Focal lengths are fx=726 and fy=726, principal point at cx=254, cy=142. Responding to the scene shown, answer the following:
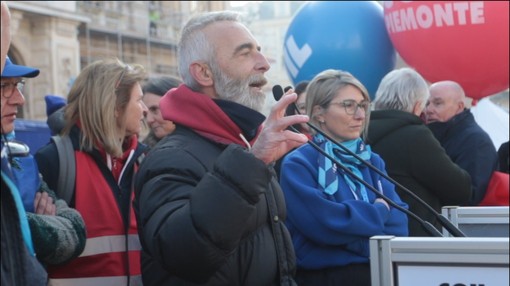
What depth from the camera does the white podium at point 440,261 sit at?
160 centimetres

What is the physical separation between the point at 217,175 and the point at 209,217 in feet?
0.37

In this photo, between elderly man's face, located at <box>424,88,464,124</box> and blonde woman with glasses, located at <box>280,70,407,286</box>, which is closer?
blonde woman with glasses, located at <box>280,70,407,286</box>

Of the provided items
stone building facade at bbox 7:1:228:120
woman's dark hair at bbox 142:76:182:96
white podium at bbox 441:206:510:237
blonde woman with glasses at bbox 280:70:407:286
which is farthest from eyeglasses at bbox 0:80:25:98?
stone building facade at bbox 7:1:228:120

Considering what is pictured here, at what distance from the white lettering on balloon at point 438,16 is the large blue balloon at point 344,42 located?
1.31 ft

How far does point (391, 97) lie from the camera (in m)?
3.79

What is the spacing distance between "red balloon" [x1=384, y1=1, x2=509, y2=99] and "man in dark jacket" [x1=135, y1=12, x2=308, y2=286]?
3.84m

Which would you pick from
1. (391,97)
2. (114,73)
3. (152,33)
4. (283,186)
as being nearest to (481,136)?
(391,97)

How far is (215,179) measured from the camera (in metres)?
1.84

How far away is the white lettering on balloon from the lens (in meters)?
5.69

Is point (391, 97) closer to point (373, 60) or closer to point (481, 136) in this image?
point (481, 136)

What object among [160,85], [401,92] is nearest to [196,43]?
[401,92]

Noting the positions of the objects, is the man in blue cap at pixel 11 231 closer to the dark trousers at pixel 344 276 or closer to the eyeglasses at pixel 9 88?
the eyeglasses at pixel 9 88

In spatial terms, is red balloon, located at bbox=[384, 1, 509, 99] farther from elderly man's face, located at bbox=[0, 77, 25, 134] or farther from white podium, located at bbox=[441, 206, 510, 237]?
elderly man's face, located at bbox=[0, 77, 25, 134]

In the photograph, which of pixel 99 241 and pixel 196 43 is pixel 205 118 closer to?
pixel 196 43
